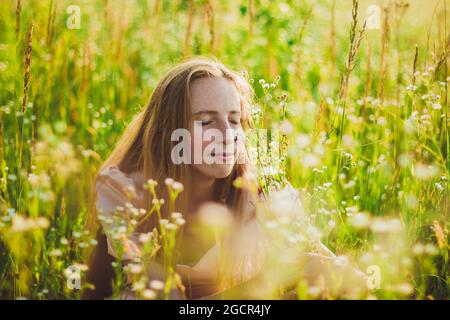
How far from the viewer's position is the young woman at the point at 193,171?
158 cm

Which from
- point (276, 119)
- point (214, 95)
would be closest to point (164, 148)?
point (214, 95)

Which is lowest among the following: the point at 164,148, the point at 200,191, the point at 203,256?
the point at 203,256

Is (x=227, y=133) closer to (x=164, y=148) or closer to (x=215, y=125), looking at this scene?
(x=215, y=125)

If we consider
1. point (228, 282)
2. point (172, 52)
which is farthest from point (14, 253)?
point (172, 52)

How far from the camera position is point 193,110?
5.23ft

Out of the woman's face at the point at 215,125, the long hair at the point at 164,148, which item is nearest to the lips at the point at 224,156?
the woman's face at the point at 215,125

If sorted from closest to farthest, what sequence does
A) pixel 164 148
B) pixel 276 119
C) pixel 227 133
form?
pixel 227 133 < pixel 164 148 < pixel 276 119

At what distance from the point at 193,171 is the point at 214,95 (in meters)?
0.22

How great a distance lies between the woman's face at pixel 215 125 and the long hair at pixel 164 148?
0.02 metres

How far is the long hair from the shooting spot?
5.31 ft

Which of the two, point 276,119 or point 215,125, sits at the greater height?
point 276,119

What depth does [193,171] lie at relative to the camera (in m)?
1.66

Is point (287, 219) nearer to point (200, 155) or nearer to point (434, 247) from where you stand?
point (200, 155)

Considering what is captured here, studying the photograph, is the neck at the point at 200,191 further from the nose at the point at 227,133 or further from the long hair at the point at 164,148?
the nose at the point at 227,133
